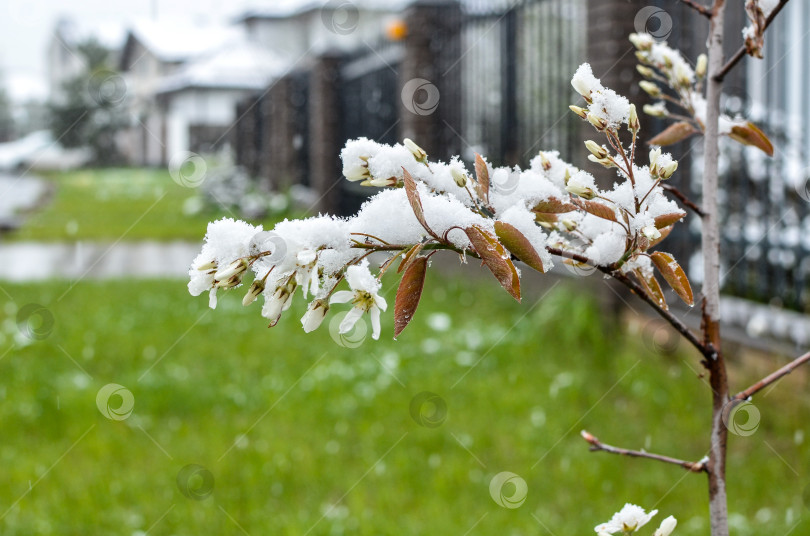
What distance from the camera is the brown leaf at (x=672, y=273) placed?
0.86 m

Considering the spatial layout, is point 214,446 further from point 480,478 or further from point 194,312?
point 194,312

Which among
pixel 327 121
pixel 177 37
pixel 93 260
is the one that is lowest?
pixel 177 37

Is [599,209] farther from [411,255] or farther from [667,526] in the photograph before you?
[667,526]

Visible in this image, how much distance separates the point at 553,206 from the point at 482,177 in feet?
0.29

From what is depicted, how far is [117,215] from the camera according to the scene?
14.1 metres

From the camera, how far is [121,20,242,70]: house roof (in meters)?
34.7

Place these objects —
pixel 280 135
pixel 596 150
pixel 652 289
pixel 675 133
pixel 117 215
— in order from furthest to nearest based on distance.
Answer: pixel 117 215, pixel 280 135, pixel 675 133, pixel 652 289, pixel 596 150

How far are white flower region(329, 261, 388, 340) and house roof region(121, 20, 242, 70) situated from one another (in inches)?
1367

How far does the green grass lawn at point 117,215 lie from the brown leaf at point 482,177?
10675 mm

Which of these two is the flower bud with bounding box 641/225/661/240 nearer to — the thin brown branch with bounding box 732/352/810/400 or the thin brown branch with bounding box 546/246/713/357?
the thin brown branch with bounding box 546/246/713/357

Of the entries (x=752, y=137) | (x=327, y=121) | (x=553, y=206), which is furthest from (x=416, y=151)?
(x=327, y=121)

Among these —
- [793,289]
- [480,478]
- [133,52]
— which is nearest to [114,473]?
[480,478]

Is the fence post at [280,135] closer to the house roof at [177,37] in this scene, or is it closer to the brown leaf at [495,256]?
the brown leaf at [495,256]

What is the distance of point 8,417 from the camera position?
3871 millimetres
